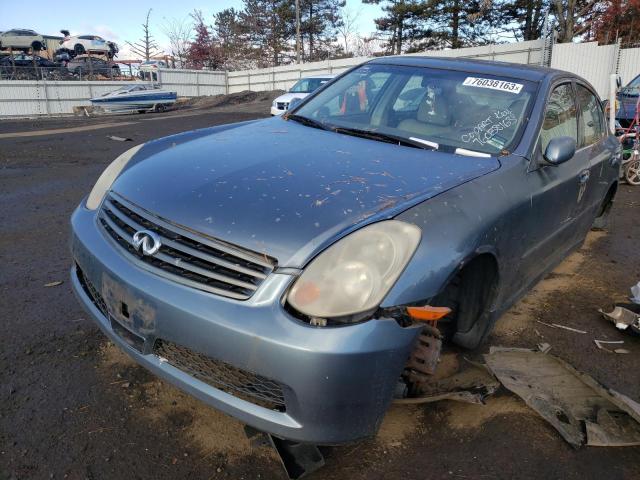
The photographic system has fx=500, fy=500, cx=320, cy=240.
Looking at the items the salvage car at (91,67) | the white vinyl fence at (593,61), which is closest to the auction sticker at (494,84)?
the white vinyl fence at (593,61)

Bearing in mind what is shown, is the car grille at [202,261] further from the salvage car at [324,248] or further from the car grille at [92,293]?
the car grille at [92,293]

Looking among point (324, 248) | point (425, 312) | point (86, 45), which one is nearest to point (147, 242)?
point (324, 248)

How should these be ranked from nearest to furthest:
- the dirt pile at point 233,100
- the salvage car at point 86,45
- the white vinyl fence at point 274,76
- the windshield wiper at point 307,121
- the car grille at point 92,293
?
the car grille at point 92,293, the windshield wiper at point 307,121, the white vinyl fence at point 274,76, the dirt pile at point 233,100, the salvage car at point 86,45

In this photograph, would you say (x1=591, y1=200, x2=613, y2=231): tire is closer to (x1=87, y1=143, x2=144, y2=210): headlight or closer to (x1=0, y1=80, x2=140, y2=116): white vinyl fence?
(x1=87, y1=143, x2=144, y2=210): headlight

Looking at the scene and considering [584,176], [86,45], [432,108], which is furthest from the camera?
[86,45]

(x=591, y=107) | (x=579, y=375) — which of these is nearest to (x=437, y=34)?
(x=591, y=107)

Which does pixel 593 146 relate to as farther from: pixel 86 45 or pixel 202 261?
pixel 86 45

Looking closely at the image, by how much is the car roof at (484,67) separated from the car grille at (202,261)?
89.8 inches

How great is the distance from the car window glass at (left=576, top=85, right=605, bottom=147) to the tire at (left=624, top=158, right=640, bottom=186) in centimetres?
470

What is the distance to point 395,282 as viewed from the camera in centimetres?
178

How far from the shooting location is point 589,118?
12.9 feet

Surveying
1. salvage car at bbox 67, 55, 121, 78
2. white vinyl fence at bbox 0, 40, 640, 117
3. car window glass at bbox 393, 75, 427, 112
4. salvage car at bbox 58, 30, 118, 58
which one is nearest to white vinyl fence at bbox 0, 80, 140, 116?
white vinyl fence at bbox 0, 40, 640, 117

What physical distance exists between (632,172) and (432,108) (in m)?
6.91

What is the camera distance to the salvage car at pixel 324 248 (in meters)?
1.71
